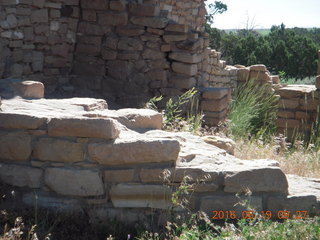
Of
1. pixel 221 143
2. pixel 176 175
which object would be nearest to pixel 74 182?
pixel 176 175

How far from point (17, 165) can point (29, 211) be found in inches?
15.0

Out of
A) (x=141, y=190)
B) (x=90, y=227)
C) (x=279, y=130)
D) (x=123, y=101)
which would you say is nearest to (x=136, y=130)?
(x=141, y=190)

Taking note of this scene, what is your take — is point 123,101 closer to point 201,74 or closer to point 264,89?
point 201,74

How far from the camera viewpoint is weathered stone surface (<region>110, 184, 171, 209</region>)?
3.43 m

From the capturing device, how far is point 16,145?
11.7 ft

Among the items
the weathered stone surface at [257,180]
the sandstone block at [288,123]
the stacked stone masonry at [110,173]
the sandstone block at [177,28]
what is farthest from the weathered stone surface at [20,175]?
the sandstone block at [288,123]

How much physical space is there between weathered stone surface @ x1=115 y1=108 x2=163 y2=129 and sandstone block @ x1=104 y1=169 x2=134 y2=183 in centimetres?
68

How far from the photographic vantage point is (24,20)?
722 centimetres

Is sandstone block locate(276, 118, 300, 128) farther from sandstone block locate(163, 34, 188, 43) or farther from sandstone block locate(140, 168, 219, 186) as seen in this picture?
sandstone block locate(140, 168, 219, 186)

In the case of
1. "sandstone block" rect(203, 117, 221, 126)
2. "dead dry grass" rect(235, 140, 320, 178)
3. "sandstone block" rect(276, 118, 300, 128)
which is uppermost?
Result: "dead dry grass" rect(235, 140, 320, 178)

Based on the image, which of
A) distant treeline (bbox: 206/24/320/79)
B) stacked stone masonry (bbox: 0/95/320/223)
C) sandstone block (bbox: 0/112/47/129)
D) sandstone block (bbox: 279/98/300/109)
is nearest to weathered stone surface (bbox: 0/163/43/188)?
stacked stone masonry (bbox: 0/95/320/223)

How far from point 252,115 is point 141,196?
5.61 meters

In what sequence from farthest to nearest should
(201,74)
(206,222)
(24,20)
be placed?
(201,74) → (24,20) → (206,222)
